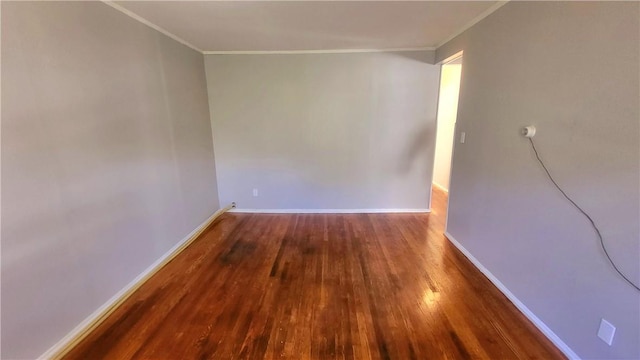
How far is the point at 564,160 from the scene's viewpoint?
5.16 feet

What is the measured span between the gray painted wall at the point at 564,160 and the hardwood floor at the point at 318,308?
0.34 m

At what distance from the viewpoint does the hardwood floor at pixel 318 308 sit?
1.62 meters

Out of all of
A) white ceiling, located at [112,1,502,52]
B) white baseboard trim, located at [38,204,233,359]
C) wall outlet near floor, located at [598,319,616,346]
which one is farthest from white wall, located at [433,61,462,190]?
white baseboard trim, located at [38,204,233,359]

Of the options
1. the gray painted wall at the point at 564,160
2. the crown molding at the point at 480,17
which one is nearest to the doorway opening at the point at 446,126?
the crown molding at the point at 480,17

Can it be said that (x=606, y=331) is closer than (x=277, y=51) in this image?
Yes

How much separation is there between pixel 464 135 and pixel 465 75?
1.94 ft

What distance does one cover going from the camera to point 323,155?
3836mm

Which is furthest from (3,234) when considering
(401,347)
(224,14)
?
(401,347)

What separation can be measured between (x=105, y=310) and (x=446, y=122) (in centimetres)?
550

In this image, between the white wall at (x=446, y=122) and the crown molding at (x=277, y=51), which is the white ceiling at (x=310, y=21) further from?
the white wall at (x=446, y=122)

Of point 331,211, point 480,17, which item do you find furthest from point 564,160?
point 331,211

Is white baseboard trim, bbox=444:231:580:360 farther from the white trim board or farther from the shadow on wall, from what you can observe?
the white trim board

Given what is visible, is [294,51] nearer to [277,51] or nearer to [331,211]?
[277,51]

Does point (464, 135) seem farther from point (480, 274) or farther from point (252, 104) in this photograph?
point (252, 104)
